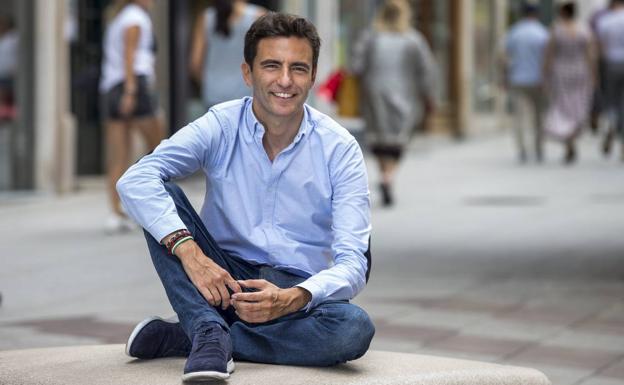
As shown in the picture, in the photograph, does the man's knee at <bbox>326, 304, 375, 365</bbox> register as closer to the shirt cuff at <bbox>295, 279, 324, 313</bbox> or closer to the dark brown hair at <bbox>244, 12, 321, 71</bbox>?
the shirt cuff at <bbox>295, 279, 324, 313</bbox>

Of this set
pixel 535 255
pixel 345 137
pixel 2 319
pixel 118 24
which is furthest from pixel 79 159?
pixel 345 137

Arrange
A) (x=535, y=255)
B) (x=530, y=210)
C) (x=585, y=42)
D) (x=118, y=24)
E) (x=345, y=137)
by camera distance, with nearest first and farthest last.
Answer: (x=345, y=137), (x=535, y=255), (x=118, y=24), (x=530, y=210), (x=585, y=42)

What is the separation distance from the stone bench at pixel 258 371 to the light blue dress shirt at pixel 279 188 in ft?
0.89

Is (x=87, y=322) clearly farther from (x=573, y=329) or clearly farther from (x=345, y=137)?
(x=345, y=137)

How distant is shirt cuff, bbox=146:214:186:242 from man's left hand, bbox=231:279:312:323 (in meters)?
0.24

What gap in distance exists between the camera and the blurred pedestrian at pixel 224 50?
33.0 feet

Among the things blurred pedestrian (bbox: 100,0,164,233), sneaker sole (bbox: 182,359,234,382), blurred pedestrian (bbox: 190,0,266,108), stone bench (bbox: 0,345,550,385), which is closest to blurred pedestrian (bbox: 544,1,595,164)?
blurred pedestrian (bbox: 100,0,164,233)

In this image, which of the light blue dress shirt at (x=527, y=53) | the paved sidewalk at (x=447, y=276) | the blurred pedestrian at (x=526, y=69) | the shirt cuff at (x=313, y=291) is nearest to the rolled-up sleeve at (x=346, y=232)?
the shirt cuff at (x=313, y=291)

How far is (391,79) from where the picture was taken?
517 inches

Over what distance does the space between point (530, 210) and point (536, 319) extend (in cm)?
547

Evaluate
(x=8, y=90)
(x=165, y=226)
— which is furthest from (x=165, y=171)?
(x=8, y=90)

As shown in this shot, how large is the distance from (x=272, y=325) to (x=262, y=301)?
18cm

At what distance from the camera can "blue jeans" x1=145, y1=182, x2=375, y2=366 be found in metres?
4.23

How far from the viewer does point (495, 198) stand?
13.7 metres
